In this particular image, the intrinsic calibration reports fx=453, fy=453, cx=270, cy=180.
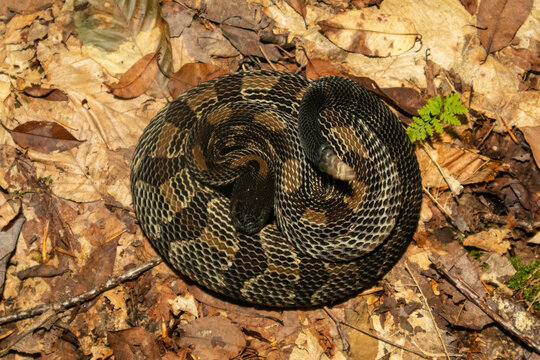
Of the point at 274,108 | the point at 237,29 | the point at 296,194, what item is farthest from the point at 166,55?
the point at 296,194

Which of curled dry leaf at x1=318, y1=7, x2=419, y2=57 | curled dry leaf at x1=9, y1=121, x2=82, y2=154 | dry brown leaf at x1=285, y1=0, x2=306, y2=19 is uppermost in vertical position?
dry brown leaf at x1=285, y1=0, x2=306, y2=19

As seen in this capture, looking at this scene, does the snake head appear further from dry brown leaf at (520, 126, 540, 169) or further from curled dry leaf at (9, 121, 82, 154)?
dry brown leaf at (520, 126, 540, 169)

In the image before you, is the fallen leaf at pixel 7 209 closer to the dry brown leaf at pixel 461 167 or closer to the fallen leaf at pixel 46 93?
the fallen leaf at pixel 46 93

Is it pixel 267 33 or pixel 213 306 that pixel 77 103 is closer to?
pixel 267 33

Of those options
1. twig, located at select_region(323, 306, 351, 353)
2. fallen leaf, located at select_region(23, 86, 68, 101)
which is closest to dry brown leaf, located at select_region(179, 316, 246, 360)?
twig, located at select_region(323, 306, 351, 353)

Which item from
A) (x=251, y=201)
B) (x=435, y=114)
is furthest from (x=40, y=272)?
(x=435, y=114)

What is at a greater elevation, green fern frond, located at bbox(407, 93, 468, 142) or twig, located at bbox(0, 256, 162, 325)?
green fern frond, located at bbox(407, 93, 468, 142)
